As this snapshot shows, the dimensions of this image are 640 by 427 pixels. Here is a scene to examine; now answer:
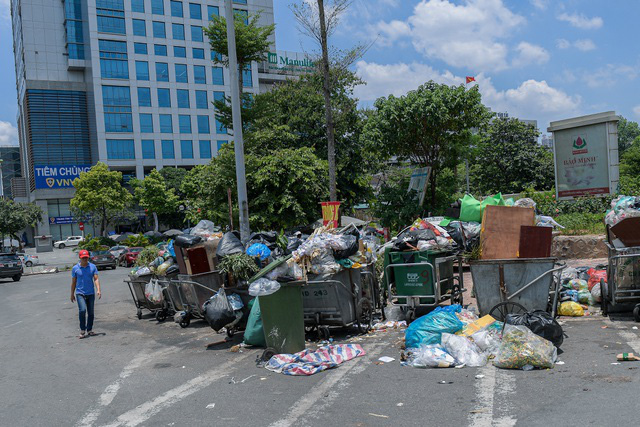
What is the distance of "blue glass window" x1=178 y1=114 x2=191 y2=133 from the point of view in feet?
203

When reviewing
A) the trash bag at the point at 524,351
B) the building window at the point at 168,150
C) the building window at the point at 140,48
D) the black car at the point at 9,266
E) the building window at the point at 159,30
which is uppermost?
the building window at the point at 159,30

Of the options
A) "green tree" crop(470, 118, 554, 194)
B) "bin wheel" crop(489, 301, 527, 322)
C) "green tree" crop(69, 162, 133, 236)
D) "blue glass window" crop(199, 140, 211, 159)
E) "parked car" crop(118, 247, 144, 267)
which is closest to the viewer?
"bin wheel" crop(489, 301, 527, 322)

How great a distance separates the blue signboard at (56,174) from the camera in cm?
5925

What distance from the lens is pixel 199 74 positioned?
6309 centimetres

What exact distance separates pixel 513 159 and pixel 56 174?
49025 mm

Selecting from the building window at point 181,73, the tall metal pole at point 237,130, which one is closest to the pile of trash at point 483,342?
the tall metal pole at point 237,130

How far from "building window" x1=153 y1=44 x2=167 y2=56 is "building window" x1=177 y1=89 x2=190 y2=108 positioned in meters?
4.51

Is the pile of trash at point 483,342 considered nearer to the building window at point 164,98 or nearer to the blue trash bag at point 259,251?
the blue trash bag at point 259,251

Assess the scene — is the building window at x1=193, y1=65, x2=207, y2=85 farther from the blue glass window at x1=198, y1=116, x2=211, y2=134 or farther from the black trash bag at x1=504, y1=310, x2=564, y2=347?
the black trash bag at x1=504, y1=310, x2=564, y2=347

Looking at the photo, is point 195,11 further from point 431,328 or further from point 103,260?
point 431,328

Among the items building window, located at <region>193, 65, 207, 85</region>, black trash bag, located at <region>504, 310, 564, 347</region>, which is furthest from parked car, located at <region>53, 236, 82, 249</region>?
black trash bag, located at <region>504, 310, 564, 347</region>

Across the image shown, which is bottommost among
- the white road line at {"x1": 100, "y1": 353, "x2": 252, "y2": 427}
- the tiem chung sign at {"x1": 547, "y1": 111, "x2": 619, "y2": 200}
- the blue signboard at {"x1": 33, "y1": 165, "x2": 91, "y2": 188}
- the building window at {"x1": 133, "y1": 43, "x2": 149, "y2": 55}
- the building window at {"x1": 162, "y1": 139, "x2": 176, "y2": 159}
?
the white road line at {"x1": 100, "y1": 353, "x2": 252, "y2": 427}

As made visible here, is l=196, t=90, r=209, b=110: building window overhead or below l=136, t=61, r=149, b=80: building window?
below

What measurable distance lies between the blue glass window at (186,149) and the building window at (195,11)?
49.4 ft
